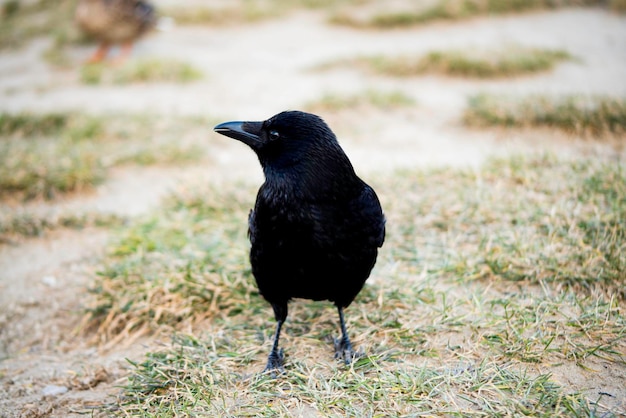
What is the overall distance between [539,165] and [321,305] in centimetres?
267

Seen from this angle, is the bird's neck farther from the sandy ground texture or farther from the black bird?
the sandy ground texture

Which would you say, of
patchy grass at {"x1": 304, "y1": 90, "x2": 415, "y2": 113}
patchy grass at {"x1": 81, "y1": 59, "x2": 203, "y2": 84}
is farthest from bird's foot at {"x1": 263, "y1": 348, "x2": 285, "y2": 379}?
patchy grass at {"x1": 81, "y1": 59, "x2": 203, "y2": 84}

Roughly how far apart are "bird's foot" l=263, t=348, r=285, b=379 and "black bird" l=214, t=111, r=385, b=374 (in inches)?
12.4

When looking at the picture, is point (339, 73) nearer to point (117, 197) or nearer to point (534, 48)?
point (534, 48)

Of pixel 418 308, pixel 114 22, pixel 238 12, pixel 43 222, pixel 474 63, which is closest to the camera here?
pixel 418 308

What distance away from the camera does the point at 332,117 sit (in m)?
6.42

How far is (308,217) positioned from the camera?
228 centimetres

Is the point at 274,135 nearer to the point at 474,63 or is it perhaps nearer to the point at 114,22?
the point at 474,63

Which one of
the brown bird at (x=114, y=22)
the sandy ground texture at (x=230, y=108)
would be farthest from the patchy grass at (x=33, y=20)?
the brown bird at (x=114, y=22)

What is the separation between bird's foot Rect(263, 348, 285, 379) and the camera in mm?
2494

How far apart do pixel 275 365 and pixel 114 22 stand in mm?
8204

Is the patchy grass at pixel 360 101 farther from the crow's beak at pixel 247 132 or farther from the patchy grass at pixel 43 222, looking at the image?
the crow's beak at pixel 247 132

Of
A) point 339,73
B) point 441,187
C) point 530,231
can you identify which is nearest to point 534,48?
point 339,73

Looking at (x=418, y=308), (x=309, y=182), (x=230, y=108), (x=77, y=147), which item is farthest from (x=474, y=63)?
(x=309, y=182)
